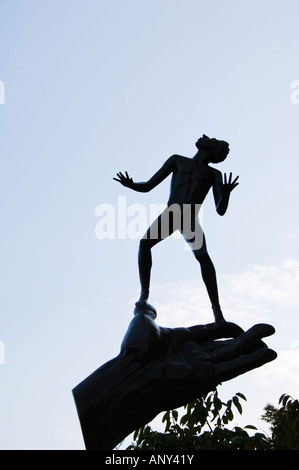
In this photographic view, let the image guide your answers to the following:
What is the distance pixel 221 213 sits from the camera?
6.77 m

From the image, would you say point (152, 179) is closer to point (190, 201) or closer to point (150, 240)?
point (190, 201)

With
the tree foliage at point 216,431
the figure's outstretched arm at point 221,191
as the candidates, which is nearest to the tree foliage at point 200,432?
the tree foliage at point 216,431

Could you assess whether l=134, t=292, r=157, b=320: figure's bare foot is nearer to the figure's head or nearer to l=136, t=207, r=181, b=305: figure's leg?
l=136, t=207, r=181, b=305: figure's leg

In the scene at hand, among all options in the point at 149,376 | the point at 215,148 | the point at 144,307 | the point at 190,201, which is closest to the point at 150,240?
the point at 190,201

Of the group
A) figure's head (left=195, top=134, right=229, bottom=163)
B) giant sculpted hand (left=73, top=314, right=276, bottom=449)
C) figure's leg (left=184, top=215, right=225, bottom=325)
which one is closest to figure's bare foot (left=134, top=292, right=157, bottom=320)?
giant sculpted hand (left=73, top=314, right=276, bottom=449)

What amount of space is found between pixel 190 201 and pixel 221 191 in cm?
37

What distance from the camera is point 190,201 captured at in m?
6.77

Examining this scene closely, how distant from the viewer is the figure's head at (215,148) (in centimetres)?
708

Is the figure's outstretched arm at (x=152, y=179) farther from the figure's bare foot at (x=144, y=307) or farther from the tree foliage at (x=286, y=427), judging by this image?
the tree foliage at (x=286, y=427)

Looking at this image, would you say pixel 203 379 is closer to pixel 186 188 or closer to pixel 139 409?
pixel 139 409

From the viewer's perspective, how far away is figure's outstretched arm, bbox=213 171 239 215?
6.60 m

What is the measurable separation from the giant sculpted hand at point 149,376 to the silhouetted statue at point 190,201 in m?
0.43

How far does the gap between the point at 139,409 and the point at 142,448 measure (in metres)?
0.62
